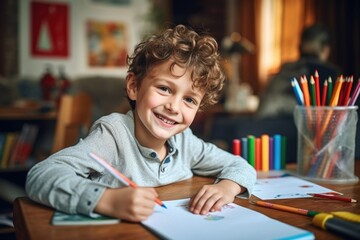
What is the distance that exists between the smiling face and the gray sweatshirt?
1.9 inches

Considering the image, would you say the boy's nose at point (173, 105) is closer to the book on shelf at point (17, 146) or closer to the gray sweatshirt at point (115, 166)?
the gray sweatshirt at point (115, 166)

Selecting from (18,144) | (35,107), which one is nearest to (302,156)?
(35,107)

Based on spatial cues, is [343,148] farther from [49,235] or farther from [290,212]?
[49,235]

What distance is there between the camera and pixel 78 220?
21.5 inches

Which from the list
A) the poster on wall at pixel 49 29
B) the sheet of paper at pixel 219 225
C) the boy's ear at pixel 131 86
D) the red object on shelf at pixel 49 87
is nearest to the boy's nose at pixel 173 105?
the boy's ear at pixel 131 86

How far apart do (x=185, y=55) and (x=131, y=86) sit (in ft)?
0.50

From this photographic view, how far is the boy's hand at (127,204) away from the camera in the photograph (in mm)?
555

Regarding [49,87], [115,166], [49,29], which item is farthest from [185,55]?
[49,29]

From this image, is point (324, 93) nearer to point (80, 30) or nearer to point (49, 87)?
point (49, 87)

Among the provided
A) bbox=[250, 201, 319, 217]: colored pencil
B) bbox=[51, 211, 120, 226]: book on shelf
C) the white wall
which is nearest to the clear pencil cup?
bbox=[250, 201, 319, 217]: colored pencil

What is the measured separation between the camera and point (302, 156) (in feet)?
3.09

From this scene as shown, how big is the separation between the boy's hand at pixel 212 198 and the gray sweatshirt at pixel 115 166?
5 centimetres

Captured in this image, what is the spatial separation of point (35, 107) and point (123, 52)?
225cm

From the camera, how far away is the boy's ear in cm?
90
